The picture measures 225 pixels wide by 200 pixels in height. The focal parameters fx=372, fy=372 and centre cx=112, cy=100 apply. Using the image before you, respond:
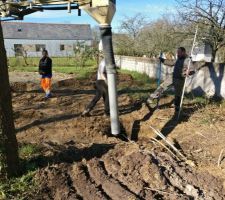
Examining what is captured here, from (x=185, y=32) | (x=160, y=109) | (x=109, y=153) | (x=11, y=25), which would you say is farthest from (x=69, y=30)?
(x=109, y=153)

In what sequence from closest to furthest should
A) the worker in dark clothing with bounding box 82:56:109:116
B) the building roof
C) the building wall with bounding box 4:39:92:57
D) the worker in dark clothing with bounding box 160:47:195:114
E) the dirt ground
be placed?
the dirt ground, the worker in dark clothing with bounding box 82:56:109:116, the worker in dark clothing with bounding box 160:47:195:114, the building wall with bounding box 4:39:92:57, the building roof

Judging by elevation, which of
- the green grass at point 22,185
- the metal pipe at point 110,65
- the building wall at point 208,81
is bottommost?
the green grass at point 22,185

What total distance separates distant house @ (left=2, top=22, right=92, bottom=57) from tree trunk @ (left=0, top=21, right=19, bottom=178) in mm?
51005

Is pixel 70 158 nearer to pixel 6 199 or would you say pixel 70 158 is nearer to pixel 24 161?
pixel 24 161

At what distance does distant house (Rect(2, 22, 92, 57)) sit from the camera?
2233 inches

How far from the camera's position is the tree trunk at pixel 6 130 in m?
5.20

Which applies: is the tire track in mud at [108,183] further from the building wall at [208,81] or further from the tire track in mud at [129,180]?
the building wall at [208,81]

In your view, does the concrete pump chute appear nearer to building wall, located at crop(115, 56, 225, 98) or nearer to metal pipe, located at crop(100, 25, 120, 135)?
metal pipe, located at crop(100, 25, 120, 135)

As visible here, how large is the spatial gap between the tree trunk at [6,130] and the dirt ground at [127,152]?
0.44 metres

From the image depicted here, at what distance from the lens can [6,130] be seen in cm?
537

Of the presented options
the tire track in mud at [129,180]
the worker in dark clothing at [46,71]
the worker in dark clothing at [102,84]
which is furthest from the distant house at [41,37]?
the tire track in mud at [129,180]

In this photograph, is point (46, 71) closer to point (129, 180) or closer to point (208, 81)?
point (208, 81)

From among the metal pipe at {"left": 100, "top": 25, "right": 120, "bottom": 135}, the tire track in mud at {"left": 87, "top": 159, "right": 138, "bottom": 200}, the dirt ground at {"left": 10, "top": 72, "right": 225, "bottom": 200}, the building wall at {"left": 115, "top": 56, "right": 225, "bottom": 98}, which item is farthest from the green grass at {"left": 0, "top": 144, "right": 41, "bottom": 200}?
the building wall at {"left": 115, "top": 56, "right": 225, "bottom": 98}

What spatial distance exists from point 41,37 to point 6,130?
54323 mm
